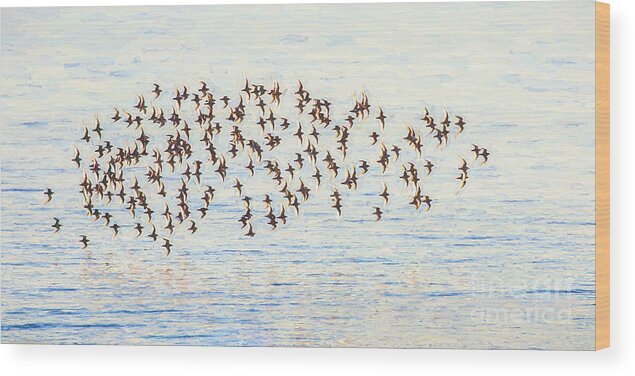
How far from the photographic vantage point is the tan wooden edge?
3.34 m

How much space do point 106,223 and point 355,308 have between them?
840mm

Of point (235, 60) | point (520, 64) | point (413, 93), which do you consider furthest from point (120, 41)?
point (520, 64)

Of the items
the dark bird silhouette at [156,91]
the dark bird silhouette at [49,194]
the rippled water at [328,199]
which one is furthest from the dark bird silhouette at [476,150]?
the dark bird silhouette at [49,194]

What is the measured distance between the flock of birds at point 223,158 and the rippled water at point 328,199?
27mm

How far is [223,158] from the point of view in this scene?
346 centimetres

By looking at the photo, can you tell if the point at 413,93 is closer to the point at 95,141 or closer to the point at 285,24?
the point at 285,24

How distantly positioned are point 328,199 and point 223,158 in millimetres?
359

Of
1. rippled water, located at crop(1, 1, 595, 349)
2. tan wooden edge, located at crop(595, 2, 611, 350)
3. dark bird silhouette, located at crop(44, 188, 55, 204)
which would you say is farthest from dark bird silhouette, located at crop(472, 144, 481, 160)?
dark bird silhouette, located at crop(44, 188, 55, 204)

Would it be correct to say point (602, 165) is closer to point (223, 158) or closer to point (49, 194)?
point (223, 158)

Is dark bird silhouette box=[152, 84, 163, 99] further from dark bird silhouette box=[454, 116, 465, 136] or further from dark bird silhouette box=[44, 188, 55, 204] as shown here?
dark bird silhouette box=[454, 116, 465, 136]

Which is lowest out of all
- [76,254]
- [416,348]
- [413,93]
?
[416,348]

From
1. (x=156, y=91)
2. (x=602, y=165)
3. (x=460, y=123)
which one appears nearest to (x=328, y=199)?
(x=460, y=123)

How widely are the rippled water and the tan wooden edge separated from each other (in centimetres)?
3

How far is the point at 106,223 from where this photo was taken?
349 centimetres
